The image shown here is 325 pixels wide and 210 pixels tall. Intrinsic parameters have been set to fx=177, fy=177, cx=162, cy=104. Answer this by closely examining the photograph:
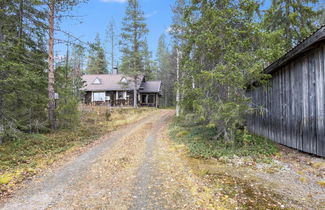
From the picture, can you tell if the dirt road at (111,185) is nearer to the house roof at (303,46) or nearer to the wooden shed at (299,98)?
the wooden shed at (299,98)

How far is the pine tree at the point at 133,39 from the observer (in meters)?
22.9

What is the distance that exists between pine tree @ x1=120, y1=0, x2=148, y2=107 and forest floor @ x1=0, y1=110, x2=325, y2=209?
58.8ft

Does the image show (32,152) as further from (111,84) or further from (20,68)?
(111,84)

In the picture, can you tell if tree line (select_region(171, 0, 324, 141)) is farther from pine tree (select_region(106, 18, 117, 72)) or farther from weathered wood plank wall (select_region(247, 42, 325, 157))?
pine tree (select_region(106, 18, 117, 72))

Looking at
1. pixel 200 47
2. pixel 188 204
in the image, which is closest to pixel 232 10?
pixel 200 47

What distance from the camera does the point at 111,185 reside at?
14.6 ft

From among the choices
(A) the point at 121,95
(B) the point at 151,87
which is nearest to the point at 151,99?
(B) the point at 151,87

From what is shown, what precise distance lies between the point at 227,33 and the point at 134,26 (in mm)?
18914

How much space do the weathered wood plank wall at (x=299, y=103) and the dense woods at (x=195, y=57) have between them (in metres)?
0.82

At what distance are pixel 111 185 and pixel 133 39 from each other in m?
22.0

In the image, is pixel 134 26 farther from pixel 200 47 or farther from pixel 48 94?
pixel 200 47

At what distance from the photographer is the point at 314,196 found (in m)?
3.81

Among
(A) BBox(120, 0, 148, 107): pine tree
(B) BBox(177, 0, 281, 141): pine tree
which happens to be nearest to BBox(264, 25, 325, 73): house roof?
(B) BBox(177, 0, 281, 141): pine tree

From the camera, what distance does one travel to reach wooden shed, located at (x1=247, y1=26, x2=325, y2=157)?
559 centimetres
